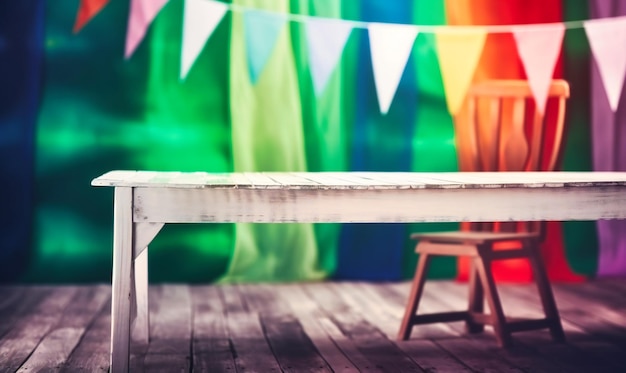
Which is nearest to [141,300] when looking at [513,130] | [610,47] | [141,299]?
[141,299]

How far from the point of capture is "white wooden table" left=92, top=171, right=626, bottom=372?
6.52ft

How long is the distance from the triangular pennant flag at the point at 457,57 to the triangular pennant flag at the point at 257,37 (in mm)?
842

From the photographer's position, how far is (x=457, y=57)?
12.3ft

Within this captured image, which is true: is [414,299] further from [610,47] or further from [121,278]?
[610,47]

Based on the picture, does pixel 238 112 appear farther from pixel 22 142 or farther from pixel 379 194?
pixel 379 194

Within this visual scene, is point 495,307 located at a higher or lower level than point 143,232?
lower

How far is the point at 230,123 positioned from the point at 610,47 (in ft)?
5.98

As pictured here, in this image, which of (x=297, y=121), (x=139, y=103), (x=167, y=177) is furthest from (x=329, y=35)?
(x=167, y=177)

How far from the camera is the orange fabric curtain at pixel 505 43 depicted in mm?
4117

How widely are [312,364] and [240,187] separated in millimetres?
745

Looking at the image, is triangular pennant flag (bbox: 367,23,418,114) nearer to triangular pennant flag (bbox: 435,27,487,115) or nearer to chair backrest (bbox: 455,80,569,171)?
chair backrest (bbox: 455,80,569,171)

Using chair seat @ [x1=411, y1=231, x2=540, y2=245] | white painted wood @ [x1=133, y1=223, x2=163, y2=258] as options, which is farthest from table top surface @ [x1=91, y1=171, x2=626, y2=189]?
chair seat @ [x1=411, y1=231, x2=540, y2=245]

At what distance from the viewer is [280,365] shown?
95.9 inches

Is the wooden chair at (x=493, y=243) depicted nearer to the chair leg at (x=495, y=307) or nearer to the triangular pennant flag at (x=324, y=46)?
the chair leg at (x=495, y=307)
